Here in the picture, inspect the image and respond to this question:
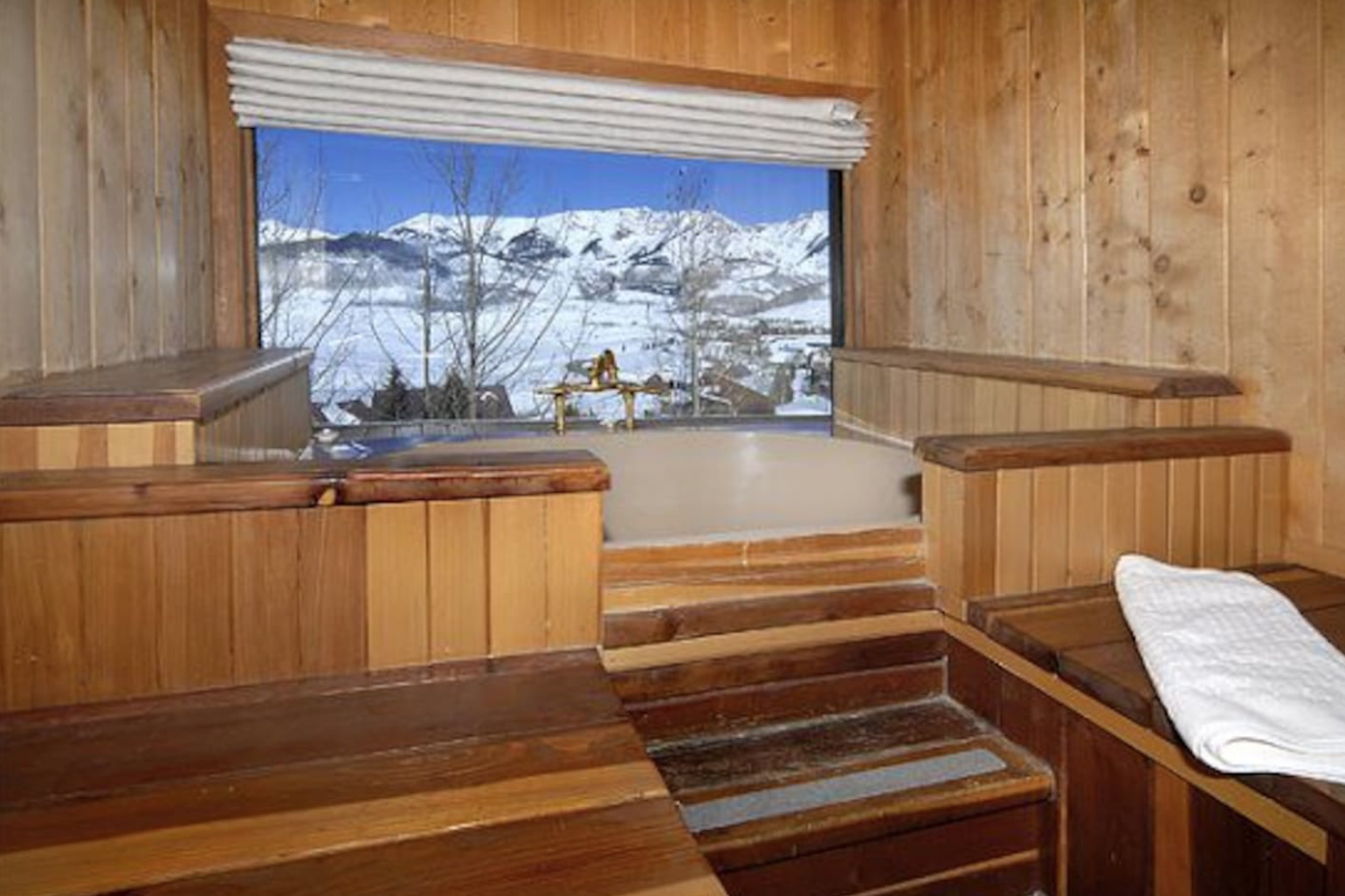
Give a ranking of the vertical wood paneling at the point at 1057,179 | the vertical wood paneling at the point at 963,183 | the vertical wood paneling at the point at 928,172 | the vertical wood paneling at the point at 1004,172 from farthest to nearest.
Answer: the vertical wood paneling at the point at 928,172 → the vertical wood paneling at the point at 963,183 → the vertical wood paneling at the point at 1004,172 → the vertical wood paneling at the point at 1057,179

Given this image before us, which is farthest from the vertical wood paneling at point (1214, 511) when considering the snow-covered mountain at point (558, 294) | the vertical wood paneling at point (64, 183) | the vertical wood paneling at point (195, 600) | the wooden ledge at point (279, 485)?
the vertical wood paneling at point (64, 183)

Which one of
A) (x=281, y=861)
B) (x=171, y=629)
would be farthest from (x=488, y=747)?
(x=171, y=629)

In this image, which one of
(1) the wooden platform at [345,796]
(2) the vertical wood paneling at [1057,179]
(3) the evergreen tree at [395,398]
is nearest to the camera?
(1) the wooden platform at [345,796]

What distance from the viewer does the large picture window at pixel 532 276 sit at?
2.71 meters

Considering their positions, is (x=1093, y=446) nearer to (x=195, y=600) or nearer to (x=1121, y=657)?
(x=1121, y=657)

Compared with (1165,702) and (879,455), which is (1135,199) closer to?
(879,455)

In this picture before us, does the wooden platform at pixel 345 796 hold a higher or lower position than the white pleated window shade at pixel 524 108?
lower

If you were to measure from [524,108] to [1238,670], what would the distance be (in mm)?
2239

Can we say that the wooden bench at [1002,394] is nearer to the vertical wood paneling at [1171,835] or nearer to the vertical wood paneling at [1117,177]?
the vertical wood paneling at [1117,177]

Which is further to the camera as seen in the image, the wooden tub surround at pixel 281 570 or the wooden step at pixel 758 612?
the wooden step at pixel 758 612

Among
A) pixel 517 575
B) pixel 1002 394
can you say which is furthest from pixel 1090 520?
pixel 517 575

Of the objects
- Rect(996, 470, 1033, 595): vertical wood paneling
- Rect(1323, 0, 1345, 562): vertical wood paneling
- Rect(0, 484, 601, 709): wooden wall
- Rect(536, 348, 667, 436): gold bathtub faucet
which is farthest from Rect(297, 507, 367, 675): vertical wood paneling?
Rect(536, 348, 667, 436): gold bathtub faucet

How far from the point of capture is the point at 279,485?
1006 millimetres

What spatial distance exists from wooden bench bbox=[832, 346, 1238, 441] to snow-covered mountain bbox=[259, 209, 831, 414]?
328 mm
